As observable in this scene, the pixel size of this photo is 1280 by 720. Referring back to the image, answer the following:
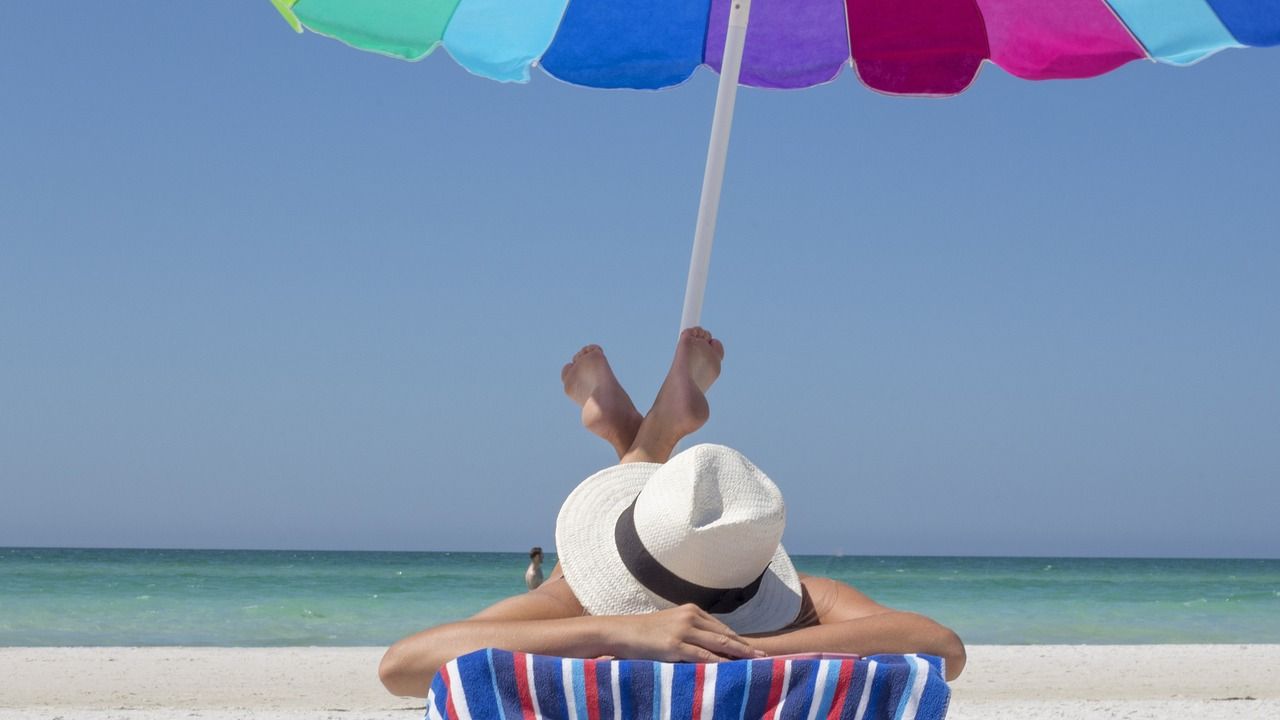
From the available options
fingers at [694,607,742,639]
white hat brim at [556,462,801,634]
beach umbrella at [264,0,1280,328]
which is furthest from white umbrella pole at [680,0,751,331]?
fingers at [694,607,742,639]

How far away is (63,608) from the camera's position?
22109 millimetres

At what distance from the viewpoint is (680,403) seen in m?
2.84

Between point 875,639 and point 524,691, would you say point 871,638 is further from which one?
point 524,691

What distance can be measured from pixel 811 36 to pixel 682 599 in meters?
2.28

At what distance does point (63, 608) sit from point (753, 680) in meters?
23.2

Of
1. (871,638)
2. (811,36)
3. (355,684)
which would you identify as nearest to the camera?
(871,638)

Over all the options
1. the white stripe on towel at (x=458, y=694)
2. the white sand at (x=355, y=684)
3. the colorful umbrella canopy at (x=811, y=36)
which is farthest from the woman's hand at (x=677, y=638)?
the white sand at (x=355, y=684)

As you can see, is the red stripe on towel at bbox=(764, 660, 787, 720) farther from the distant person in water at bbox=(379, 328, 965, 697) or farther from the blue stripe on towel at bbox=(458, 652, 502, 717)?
the blue stripe on towel at bbox=(458, 652, 502, 717)

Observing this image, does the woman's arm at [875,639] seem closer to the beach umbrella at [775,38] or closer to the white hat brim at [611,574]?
the white hat brim at [611,574]

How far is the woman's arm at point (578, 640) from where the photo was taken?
1.72m

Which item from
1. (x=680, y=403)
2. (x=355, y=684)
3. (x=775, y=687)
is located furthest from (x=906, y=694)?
(x=355, y=684)

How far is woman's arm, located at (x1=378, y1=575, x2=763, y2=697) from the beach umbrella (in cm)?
153

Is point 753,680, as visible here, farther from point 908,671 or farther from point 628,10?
point 628,10

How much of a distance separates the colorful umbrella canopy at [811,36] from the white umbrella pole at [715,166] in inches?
18.0
